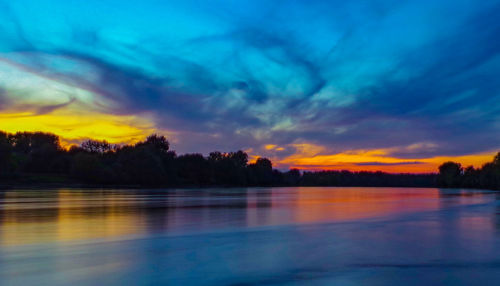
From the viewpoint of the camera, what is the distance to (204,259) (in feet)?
37.9

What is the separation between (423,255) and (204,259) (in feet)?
21.9

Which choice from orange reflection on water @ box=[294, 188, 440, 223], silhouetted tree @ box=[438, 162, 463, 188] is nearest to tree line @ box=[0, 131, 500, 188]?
silhouetted tree @ box=[438, 162, 463, 188]

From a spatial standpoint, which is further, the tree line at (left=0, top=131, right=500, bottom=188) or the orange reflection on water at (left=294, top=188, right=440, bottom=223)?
the tree line at (left=0, top=131, right=500, bottom=188)

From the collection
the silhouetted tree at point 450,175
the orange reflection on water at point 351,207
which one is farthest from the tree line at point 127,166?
the orange reflection on water at point 351,207

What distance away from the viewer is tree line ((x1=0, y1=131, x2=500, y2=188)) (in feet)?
347

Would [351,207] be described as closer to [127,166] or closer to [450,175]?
[127,166]

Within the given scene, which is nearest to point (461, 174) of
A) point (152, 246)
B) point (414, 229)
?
point (414, 229)

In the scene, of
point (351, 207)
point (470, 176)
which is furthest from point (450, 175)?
point (351, 207)

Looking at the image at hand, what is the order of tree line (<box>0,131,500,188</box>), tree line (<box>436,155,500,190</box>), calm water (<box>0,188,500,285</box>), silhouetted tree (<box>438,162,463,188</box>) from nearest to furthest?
1. calm water (<box>0,188,500,285</box>)
2. tree line (<box>0,131,500,188</box>)
3. tree line (<box>436,155,500,190</box>)
4. silhouetted tree (<box>438,162,463,188</box>)

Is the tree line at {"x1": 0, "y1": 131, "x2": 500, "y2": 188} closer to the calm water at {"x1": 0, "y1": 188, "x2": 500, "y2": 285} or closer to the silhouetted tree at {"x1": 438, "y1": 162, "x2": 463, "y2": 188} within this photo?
the silhouetted tree at {"x1": 438, "y1": 162, "x2": 463, "y2": 188}

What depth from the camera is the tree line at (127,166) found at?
10575cm

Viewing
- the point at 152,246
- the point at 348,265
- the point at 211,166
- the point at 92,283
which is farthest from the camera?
the point at 211,166

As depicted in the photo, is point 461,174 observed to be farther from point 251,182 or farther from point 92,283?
point 92,283

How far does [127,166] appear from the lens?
387ft
